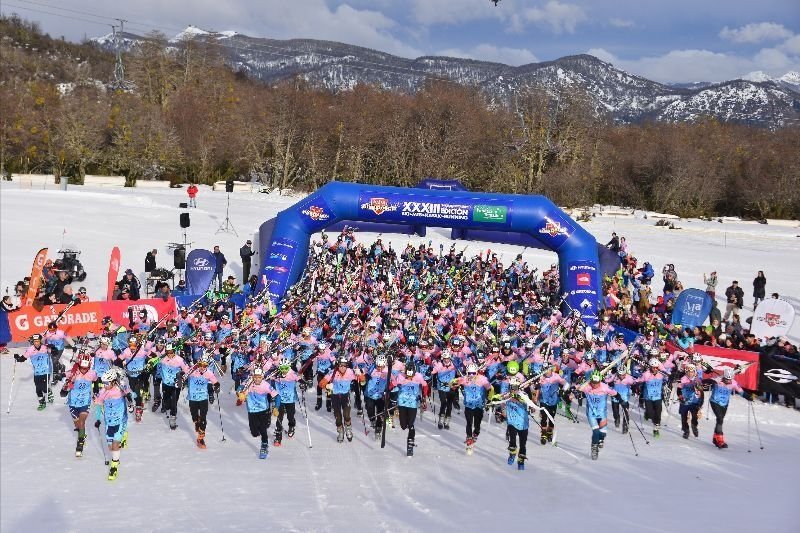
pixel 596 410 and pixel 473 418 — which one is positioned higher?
pixel 596 410

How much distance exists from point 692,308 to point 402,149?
37845 millimetres

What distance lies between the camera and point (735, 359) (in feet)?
46.5

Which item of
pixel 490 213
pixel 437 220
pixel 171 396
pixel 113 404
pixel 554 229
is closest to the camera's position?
pixel 113 404

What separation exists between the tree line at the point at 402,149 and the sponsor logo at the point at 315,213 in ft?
105

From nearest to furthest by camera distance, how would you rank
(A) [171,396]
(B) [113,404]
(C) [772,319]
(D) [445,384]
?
(B) [113,404] < (A) [171,396] < (D) [445,384] < (C) [772,319]

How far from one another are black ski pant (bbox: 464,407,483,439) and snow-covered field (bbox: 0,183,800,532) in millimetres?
333

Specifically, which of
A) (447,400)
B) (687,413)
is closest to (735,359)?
(687,413)

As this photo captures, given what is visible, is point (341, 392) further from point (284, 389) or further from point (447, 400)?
point (447, 400)

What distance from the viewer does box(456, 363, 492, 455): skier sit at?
10695 millimetres

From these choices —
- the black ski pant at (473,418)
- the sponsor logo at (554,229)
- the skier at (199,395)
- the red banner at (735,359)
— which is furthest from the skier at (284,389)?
the sponsor logo at (554,229)

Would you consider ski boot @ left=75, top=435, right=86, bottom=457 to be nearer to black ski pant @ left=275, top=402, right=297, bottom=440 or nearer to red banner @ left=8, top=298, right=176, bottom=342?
black ski pant @ left=275, top=402, right=297, bottom=440

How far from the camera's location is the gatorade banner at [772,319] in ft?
52.4

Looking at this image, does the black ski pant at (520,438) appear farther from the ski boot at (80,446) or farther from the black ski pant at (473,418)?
the ski boot at (80,446)

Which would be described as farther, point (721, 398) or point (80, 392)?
point (721, 398)
